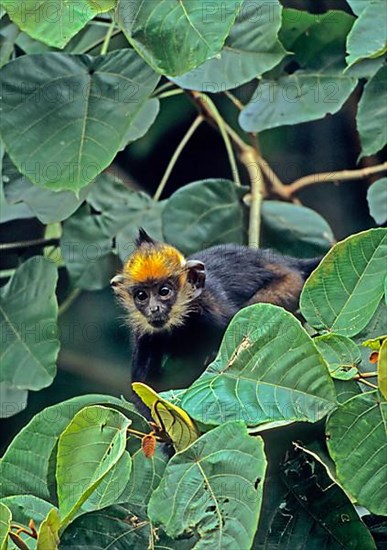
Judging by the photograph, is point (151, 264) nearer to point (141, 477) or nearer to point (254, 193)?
point (254, 193)

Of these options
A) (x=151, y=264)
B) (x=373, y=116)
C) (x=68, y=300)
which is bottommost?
(x=68, y=300)

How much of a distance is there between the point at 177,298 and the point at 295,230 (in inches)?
18.5

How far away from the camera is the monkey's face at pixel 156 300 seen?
2691 millimetres

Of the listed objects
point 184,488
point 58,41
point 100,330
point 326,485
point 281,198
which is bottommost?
point 100,330

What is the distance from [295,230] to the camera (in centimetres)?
302

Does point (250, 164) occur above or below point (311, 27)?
below

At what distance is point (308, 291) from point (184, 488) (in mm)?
425

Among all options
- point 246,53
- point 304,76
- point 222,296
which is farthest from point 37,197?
point 304,76

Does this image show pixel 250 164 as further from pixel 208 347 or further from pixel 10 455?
pixel 10 455

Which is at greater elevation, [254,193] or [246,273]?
[254,193]

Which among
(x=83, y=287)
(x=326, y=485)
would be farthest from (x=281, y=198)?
(x=326, y=485)

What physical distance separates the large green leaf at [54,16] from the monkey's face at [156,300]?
850 mm

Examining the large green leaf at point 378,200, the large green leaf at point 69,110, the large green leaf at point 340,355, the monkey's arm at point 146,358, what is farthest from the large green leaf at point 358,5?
the large green leaf at point 340,355

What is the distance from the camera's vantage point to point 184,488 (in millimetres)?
1503
